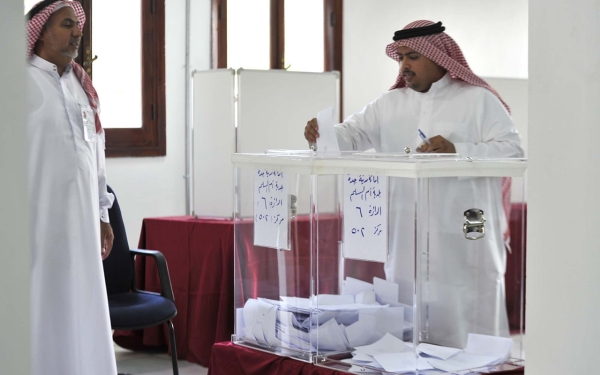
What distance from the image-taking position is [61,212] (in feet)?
8.04

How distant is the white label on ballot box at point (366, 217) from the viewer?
173cm

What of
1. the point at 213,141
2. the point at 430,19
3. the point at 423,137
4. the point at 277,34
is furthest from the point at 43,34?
the point at 430,19

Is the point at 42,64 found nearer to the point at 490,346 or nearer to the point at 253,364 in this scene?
the point at 253,364

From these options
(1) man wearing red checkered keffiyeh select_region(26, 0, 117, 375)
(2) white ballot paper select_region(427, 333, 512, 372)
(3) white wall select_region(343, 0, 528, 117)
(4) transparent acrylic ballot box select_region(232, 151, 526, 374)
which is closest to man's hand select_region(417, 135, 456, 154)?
(4) transparent acrylic ballot box select_region(232, 151, 526, 374)

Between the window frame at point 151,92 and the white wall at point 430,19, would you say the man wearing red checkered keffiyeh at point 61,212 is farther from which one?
the white wall at point 430,19

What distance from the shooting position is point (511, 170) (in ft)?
6.15

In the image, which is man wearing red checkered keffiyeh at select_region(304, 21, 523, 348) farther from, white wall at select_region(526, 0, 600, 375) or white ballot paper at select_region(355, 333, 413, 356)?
white wall at select_region(526, 0, 600, 375)

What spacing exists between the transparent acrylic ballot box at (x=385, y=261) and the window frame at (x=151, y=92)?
2.53 meters

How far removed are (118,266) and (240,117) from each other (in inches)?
33.4

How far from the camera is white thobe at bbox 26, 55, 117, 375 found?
Result: 2.41m

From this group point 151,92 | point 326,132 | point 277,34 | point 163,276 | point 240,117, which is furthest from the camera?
point 277,34

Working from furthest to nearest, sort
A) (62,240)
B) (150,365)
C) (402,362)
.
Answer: (150,365) → (62,240) → (402,362)

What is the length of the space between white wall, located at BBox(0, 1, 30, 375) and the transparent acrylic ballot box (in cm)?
96

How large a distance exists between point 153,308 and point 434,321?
1492 millimetres
